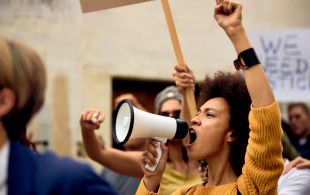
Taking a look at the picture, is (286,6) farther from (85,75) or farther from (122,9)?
(85,75)

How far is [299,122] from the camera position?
5.43 metres

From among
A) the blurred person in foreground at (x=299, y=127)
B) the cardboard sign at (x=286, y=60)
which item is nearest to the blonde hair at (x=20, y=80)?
the cardboard sign at (x=286, y=60)

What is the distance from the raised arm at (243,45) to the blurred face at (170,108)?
1.36 meters

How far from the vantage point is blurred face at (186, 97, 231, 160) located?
2172 millimetres

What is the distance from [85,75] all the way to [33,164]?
4961 millimetres

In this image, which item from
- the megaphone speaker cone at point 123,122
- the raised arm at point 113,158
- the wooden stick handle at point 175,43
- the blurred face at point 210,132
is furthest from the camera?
the raised arm at point 113,158

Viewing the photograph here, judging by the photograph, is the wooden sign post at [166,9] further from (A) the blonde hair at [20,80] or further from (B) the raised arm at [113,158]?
(A) the blonde hair at [20,80]

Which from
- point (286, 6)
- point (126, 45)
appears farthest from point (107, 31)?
point (286, 6)

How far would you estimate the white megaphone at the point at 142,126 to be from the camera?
1.97 m

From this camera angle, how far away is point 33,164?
124cm

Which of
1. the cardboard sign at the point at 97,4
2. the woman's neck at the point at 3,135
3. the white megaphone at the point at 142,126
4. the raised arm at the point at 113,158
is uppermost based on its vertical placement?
the cardboard sign at the point at 97,4

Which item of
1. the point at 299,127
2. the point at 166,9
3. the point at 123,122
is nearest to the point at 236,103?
the point at 123,122

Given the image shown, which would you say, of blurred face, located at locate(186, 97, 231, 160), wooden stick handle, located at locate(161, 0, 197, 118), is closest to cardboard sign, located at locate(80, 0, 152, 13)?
wooden stick handle, located at locate(161, 0, 197, 118)

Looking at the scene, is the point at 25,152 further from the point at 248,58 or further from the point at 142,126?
the point at 248,58
